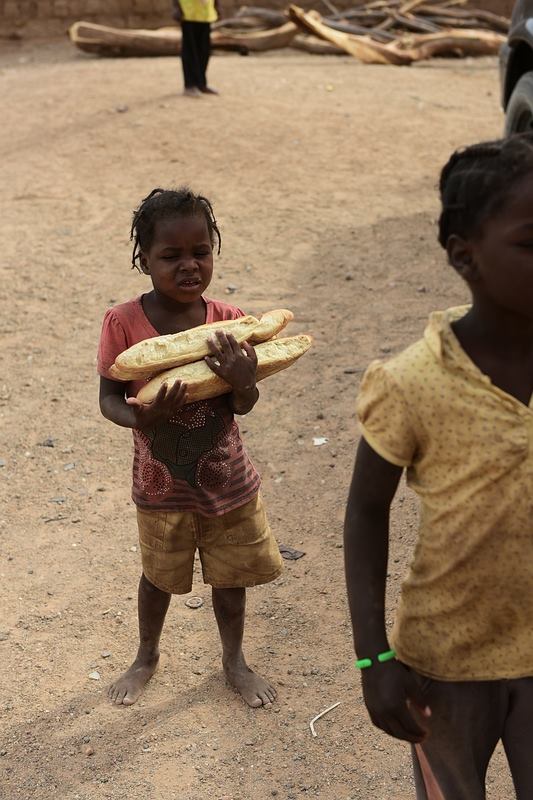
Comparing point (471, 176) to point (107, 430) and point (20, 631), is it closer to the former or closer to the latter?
point (20, 631)

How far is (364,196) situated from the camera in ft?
26.3

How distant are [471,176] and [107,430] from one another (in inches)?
132

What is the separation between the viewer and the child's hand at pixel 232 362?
2564mm

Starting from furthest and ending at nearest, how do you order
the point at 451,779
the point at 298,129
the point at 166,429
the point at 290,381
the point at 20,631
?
the point at 298,129 → the point at 290,381 → the point at 20,631 → the point at 166,429 → the point at 451,779

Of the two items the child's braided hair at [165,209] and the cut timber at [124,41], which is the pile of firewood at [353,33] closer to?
the cut timber at [124,41]

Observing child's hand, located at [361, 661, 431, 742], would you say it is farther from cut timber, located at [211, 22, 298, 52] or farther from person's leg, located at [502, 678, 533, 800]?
cut timber, located at [211, 22, 298, 52]

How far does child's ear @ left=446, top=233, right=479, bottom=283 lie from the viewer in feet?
5.74

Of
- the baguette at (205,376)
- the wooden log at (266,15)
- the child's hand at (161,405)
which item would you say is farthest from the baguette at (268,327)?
the wooden log at (266,15)

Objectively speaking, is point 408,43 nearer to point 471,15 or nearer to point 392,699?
point 471,15

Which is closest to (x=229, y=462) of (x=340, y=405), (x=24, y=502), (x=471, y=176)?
(x=471, y=176)

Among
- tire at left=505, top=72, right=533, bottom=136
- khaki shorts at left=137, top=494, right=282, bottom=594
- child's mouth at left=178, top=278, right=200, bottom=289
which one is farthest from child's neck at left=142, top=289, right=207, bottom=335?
tire at left=505, top=72, right=533, bottom=136

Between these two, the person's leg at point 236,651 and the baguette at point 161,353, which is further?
the person's leg at point 236,651

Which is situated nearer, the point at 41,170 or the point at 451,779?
the point at 451,779

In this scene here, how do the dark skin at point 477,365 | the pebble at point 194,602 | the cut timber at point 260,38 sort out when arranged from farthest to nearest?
the cut timber at point 260,38 < the pebble at point 194,602 < the dark skin at point 477,365
